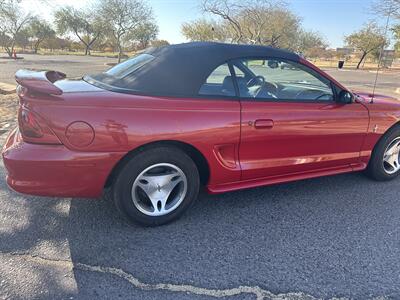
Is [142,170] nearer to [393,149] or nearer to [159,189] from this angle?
[159,189]

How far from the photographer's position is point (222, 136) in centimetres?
281

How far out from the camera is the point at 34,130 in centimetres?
241

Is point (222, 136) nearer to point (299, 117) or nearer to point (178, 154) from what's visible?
point (178, 154)

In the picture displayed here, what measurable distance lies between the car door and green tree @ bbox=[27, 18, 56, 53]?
2379 inches

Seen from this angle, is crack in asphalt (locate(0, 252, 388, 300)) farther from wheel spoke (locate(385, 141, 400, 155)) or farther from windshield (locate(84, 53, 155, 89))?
wheel spoke (locate(385, 141, 400, 155))

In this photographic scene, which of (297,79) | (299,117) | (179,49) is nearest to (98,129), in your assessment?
(179,49)

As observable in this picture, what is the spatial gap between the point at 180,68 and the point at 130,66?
1.91 feet

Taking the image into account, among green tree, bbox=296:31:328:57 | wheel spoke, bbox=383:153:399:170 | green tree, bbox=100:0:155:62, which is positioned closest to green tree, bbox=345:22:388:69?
green tree, bbox=296:31:328:57

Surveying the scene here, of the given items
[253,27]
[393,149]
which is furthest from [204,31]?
[393,149]

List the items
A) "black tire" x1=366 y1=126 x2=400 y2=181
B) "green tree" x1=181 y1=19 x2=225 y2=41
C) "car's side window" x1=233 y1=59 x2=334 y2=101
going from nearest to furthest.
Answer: "car's side window" x1=233 y1=59 x2=334 y2=101 → "black tire" x1=366 y1=126 x2=400 y2=181 → "green tree" x1=181 y1=19 x2=225 y2=41

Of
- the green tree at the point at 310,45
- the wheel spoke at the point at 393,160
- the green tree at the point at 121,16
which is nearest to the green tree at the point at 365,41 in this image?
the green tree at the point at 310,45

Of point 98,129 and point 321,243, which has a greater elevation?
point 98,129

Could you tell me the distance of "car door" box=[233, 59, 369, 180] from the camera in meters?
2.99

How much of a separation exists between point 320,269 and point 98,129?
1925 millimetres
